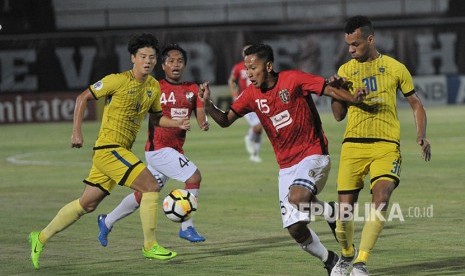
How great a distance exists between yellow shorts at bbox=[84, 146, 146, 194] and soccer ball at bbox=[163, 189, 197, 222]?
17.9 inches

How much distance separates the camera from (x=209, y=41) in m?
41.0

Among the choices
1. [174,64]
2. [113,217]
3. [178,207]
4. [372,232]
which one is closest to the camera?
[372,232]

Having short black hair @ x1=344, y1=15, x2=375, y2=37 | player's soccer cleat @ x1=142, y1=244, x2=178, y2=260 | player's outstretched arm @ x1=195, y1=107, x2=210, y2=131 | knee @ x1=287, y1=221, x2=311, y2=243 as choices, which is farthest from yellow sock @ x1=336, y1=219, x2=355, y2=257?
player's outstretched arm @ x1=195, y1=107, x2=210, y2=131

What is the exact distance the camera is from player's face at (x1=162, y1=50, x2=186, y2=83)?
520 inches

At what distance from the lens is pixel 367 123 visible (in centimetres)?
1064

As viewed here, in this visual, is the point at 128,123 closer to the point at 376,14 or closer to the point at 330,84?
the point at 330,84

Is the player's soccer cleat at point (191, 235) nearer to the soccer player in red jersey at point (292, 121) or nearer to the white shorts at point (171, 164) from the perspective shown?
the white shorts at point (171, 164)

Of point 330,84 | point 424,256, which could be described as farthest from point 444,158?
point 330,84

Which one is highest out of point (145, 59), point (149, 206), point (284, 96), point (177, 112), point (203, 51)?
point (145, 59)

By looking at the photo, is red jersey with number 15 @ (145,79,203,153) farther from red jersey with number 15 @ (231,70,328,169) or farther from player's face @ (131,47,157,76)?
red jersey with number 15 @ (231,70,328,169)

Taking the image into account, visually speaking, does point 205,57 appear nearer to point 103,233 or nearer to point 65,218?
Result: point 103,233

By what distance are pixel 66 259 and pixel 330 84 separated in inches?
142

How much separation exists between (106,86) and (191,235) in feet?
7.56

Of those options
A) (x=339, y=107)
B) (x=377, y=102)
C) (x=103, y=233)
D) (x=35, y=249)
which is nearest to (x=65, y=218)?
(x=35, y=249)
